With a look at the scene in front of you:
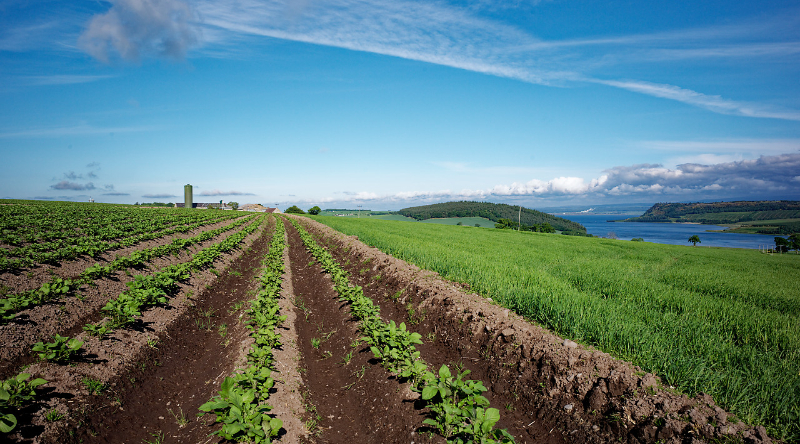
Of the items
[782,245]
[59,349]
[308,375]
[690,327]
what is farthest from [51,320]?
[782,245]

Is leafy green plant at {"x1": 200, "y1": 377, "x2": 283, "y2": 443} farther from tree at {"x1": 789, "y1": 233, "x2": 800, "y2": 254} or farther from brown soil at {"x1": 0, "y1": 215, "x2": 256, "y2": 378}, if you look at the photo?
tree at {"x1": 789, "y1": 233, "x2": 800, "y2": 254}

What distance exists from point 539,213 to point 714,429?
17058 centimetres

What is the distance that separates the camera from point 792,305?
29.3 ft

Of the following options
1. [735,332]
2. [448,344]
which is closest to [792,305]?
[735,332]

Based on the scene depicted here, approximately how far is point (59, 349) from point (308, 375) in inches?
165

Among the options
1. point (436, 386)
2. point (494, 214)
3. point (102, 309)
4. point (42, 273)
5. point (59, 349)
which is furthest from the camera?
point (494, 214)

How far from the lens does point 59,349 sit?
5418 mm

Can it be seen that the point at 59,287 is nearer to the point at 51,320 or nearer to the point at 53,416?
the point at 51,320

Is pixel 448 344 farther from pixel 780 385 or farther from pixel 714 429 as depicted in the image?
pixel 780 385

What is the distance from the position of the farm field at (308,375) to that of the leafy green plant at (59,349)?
0.03 meters

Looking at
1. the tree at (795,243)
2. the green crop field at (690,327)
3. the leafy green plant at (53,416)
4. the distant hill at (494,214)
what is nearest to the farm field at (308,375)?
the leafy green plant at (53,416)

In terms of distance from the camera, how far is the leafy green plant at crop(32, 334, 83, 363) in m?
5.25

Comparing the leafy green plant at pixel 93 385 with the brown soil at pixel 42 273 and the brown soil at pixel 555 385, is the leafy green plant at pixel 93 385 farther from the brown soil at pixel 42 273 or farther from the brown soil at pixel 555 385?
the brown soil at pixel 42 273

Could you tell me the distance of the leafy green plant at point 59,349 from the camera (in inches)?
207
